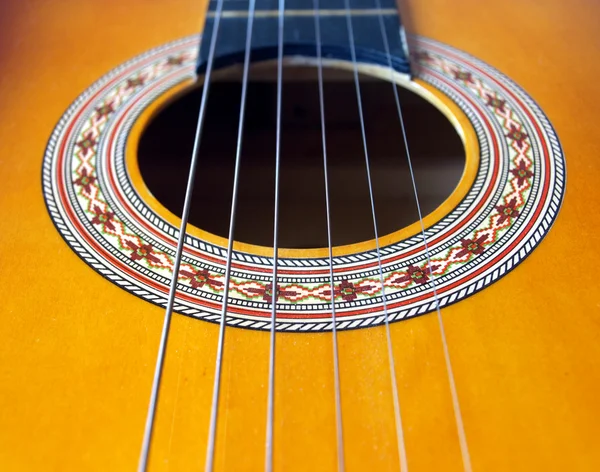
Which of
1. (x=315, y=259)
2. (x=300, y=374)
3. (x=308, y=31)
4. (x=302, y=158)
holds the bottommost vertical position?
(x=300, y=374)

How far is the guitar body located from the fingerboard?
0.40 meters

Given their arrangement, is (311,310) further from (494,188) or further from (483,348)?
(494,188)

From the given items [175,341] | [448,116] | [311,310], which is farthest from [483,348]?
[448,116]

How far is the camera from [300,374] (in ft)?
2.63

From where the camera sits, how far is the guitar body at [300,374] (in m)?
0.73

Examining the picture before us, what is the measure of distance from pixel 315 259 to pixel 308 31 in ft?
1.85

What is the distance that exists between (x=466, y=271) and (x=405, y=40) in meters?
0.55

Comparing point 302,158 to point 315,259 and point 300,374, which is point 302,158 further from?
point 300,374

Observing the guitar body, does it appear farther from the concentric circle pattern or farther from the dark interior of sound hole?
the dark interior of sound hole

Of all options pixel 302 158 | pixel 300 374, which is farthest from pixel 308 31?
pixel 300 374

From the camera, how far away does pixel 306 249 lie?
0.94m

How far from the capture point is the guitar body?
0.73 m

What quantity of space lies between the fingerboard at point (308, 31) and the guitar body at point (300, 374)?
40cm

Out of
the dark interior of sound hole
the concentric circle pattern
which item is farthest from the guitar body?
the dark interior of sound hole
